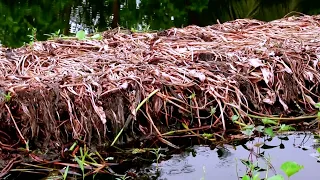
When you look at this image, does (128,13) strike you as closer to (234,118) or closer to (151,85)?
(151,85)

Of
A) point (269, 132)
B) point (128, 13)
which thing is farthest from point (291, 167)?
point (128, 13)

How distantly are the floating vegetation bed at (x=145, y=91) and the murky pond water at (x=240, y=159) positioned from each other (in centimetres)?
12

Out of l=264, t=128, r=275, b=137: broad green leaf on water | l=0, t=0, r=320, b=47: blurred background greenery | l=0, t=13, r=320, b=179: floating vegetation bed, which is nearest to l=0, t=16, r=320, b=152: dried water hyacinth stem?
l=0, t=13, r=320, b=179: floating vegetation bed

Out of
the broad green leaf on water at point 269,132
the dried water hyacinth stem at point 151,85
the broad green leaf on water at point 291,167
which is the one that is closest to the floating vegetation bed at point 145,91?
the dried water hyacinth stem at point 151,85

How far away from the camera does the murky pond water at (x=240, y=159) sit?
1493mm

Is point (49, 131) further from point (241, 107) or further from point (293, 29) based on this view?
point (293, 29)

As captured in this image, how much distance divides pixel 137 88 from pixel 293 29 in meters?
1.43

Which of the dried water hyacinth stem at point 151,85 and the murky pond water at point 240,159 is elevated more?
the dried water hyacinth stem at point 151,85

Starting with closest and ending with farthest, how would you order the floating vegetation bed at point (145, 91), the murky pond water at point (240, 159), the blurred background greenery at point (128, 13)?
1. the murky pond water at point (240, 159)
2. the floating vegetation bed at point (145, 91)
3. the blurred background greenery at point (128, 13)

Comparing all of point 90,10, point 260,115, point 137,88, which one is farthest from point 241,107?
point 90,10

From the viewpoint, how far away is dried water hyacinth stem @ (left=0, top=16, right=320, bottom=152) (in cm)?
169

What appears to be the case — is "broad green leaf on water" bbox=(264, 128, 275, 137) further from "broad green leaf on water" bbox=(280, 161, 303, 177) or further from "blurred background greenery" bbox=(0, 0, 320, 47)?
"blurred background greenery" bbox=(0, 0, 320, 47)

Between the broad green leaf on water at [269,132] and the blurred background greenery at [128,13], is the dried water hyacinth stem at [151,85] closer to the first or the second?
the broad green leaf on water at [269,132]

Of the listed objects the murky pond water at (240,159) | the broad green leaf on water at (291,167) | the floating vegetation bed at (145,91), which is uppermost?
the floating vegetation bed at (145,91)
